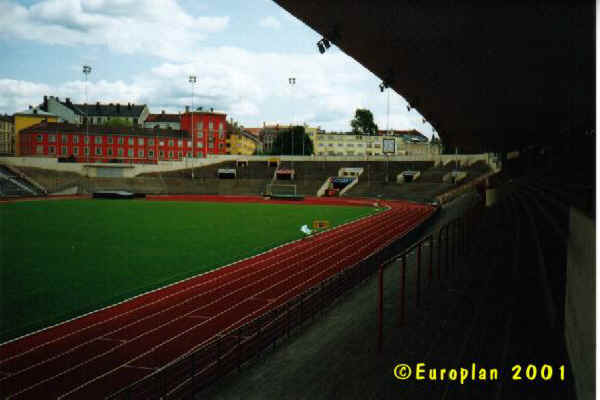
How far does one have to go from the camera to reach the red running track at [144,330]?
8.48 meters

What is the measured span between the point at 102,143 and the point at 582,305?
93172 mm

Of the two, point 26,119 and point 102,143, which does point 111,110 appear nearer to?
point 26,119

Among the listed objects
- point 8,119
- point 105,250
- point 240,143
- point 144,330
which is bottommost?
point 144,330

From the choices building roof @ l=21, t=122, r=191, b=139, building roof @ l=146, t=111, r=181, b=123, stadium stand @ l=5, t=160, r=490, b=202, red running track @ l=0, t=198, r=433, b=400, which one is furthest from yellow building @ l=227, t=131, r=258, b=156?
red running track @ l=0, t=198, r=433, b=400

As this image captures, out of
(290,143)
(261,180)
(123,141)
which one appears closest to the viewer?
(261,180)

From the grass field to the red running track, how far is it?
3.30 ft

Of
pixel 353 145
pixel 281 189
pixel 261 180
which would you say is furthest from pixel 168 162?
pixel 353 145

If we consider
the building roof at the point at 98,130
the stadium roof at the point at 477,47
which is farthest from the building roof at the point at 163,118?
the stadium roof at the point at 477,47

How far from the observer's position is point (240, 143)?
433 feet

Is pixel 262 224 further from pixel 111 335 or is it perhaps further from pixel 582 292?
pixel 582 292

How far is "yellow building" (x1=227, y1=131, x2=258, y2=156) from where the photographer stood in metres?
127

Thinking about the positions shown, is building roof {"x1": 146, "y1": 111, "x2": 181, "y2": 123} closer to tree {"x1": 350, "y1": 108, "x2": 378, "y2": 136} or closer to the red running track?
tree {"x1": 350, "y1": 108, "x2": 378, "y2": 136}

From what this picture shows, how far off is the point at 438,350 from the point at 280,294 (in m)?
6.71

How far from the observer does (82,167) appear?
66312mm
